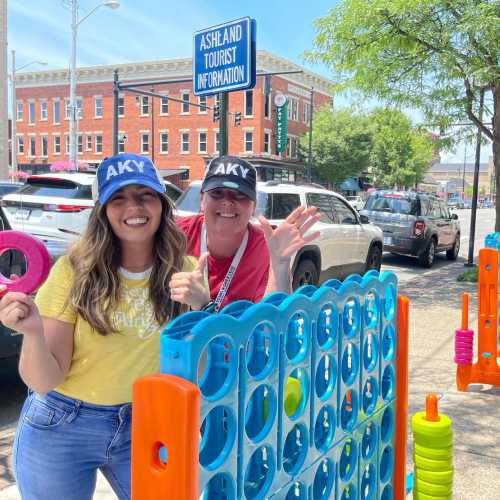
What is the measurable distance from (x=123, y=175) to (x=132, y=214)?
13 centimetres

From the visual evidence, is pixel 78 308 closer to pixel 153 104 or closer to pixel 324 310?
pixel 324 310

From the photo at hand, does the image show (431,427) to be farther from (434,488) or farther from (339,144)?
(339,144)

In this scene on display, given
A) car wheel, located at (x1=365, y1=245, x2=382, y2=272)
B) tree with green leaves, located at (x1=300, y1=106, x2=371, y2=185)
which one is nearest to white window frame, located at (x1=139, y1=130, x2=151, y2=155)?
tree with green leaves, located at (x1=300, y1=106, x2=371, y2=185)

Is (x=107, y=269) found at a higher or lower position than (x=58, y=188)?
lower

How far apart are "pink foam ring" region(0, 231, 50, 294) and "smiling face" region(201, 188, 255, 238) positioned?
770mm

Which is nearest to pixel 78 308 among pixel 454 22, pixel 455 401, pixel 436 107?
pixel 455 401

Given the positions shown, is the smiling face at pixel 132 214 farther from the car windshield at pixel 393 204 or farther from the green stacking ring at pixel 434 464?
the car windshield at pixel 393 204

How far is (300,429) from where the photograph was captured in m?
1.82

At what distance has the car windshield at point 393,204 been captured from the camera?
555 inches

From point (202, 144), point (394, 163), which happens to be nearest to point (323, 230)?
point (202, 144)

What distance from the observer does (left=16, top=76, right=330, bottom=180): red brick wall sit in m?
45.4

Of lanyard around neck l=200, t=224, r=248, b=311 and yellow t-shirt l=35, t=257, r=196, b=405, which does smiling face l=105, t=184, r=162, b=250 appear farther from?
lanyard around neck l=200, t=224, r=248, b=311

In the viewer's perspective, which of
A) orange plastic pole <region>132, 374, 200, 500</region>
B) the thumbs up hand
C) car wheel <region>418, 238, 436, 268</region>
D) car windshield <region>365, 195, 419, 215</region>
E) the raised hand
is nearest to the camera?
orange plastic pole <region>132, 374, 200, 500</region>

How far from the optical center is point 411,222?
13656 mm
